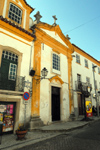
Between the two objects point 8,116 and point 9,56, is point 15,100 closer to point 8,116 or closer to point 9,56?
point 8,116

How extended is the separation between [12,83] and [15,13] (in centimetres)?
572

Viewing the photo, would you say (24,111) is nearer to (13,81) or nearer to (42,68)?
(13,81)

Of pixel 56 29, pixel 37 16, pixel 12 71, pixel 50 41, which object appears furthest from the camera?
pixel 56 29

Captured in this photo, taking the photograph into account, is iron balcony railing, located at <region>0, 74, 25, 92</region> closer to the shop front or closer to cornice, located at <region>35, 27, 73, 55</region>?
the shop front

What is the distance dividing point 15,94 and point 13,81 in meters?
0.90

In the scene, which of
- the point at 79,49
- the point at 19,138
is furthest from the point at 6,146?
the point at 79,49

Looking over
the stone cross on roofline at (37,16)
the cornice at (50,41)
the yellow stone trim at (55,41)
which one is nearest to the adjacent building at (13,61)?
the cornice at (50,41)

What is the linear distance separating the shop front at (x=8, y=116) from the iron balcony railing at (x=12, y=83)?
1.06 m

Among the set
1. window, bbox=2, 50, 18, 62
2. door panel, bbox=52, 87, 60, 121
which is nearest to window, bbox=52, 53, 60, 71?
door panel, bbox=52, 87, 60, 121

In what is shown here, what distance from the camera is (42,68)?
9.92 meters

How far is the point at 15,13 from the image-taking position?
8969 millimetres

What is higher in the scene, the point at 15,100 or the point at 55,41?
the point at 55,41

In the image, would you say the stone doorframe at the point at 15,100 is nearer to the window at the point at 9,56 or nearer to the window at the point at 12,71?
the window at the point at 12,71

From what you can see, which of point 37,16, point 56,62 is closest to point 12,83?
point 56,62
